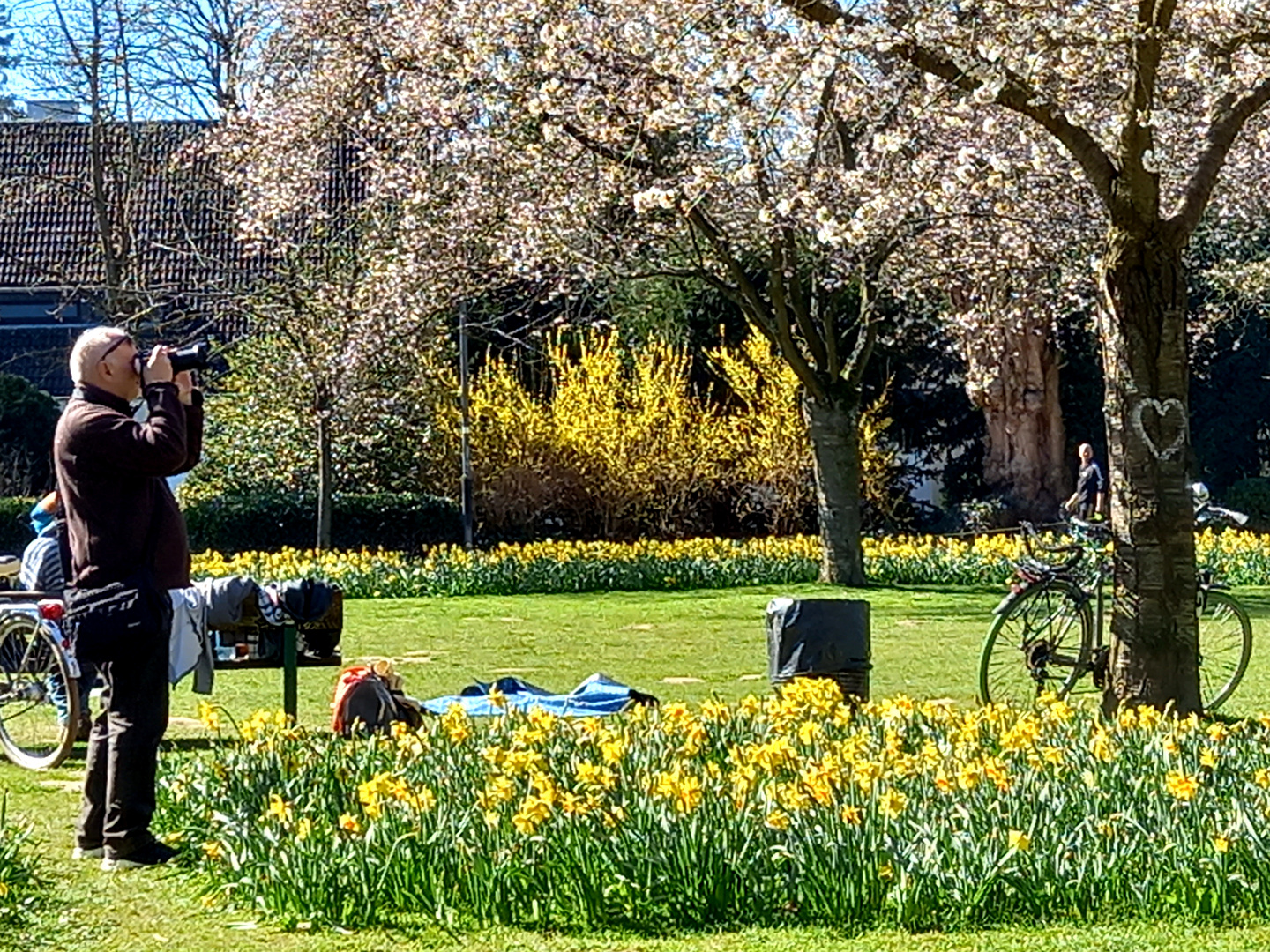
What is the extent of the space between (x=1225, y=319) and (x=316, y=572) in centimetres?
1387

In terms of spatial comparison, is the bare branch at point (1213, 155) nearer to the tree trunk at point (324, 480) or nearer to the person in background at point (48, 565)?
the person in background at point (48, 565)

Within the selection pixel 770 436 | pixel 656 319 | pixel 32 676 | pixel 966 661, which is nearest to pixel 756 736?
pixel 32 676

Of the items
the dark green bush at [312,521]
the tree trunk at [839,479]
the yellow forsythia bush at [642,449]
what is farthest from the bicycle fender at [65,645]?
the yellow forsythia bush at [642,449]

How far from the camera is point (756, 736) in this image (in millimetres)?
7930

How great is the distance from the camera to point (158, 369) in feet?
22.5

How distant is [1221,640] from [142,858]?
673cm

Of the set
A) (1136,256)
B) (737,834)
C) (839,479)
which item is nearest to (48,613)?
(737,834)

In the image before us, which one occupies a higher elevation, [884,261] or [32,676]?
[884,261]

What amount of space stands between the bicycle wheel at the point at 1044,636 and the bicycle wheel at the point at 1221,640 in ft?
2.47

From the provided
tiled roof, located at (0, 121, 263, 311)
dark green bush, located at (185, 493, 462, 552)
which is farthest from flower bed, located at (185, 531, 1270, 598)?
tiled roof, located at (0, 121, 263, 311)

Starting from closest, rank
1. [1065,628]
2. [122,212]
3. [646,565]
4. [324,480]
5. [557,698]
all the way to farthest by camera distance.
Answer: [1065,628] < [557,698] < [646,565] < [324,480] < [122,212]

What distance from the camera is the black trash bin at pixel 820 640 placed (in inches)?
396

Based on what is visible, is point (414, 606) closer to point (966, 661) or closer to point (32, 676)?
point (966, 661)

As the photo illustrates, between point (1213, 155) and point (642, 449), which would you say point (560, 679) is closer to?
point (1213, 155)
